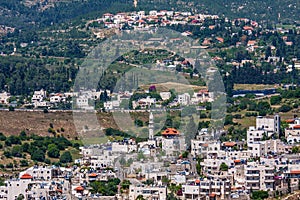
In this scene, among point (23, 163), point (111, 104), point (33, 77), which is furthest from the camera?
point (33, 77)

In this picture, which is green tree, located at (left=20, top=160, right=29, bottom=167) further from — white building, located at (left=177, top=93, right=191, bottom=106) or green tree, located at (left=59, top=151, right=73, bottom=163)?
white building, located at (left=177, top=93, right=191, bottom=106)

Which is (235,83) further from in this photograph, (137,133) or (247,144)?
(247,144)

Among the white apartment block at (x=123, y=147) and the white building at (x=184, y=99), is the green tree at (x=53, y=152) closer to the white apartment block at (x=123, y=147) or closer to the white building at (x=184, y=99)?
the white apartment block at (x=123, y=147)

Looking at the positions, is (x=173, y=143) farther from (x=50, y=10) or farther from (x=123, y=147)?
(x=50, y=10)

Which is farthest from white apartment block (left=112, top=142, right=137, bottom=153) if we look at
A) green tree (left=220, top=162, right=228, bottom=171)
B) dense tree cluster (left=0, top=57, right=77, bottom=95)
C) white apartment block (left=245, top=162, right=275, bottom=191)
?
dense tree cluster (left=0, top=57, right=77, bottom=95)

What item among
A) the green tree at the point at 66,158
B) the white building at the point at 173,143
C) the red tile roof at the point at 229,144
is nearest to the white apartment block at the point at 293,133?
the red tile roof at the point at 229,144

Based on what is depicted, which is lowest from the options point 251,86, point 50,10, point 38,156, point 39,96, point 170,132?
point 38,156

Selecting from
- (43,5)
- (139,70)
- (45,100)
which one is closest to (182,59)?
(139,70)

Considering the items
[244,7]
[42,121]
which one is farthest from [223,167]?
[244,7]
